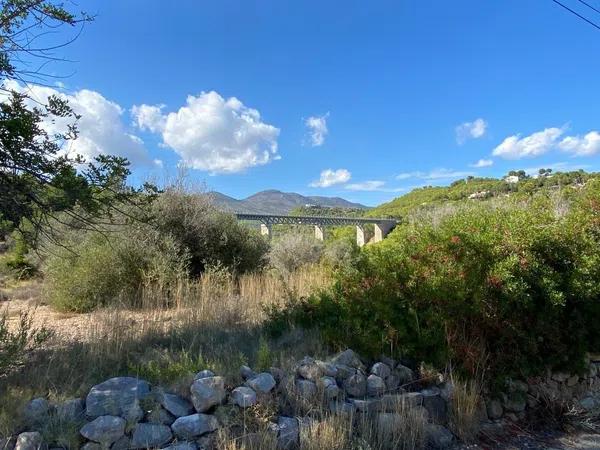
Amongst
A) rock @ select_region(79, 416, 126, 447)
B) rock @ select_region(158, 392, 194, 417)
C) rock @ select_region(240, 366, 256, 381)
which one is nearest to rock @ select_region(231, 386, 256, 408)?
rock @ select_region(240, 366, 256, 381)

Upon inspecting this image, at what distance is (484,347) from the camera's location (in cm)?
396

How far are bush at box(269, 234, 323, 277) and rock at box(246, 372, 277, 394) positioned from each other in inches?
281

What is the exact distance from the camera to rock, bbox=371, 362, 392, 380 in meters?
3.70

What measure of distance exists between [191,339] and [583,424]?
13.6 feet

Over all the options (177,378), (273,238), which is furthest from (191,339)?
(273,238)

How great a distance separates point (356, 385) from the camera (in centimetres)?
353

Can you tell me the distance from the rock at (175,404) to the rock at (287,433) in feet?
2.13

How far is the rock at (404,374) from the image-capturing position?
382 cm

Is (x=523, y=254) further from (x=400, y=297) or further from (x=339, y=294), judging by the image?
(x=339, y=294)

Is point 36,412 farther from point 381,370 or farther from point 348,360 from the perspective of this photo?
point 381,370

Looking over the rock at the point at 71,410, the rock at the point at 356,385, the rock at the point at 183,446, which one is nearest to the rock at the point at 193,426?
the rock at the point at 183,446

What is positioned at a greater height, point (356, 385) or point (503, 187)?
point (503, 187)

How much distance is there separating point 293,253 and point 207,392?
26.9 ft

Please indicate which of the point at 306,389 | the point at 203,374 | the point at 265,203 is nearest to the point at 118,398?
the point at 203,374
